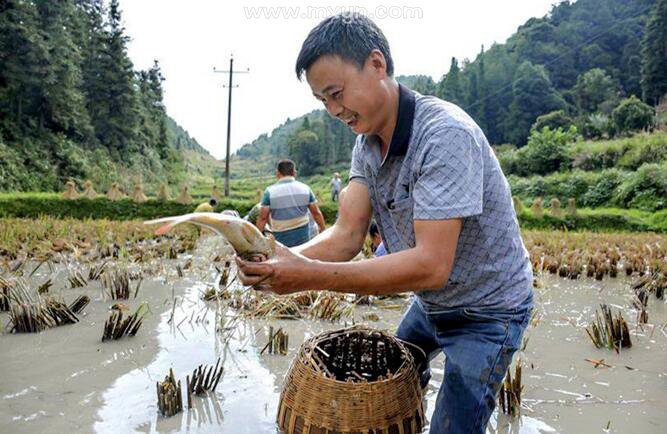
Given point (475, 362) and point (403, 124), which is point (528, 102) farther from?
point (475, 362)

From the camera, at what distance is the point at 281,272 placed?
59.1 inches

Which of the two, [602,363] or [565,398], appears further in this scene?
[602,363]

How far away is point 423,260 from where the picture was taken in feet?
4.82

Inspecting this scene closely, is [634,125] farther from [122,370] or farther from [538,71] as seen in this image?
[122,370]

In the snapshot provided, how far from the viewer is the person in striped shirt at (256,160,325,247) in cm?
540

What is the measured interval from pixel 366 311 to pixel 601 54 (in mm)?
62245

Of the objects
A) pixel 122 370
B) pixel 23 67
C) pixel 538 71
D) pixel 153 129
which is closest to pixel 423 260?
pixel 122 370

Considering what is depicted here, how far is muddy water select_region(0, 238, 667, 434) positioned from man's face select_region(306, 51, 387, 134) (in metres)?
1.86

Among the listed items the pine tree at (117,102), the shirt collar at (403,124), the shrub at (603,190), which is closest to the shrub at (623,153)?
the shrub at (603,190)

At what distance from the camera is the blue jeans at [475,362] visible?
171 cm

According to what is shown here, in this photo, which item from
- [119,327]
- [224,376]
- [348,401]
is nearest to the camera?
[348,401]

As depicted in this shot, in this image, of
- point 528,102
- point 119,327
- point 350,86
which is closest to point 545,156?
point 528,102

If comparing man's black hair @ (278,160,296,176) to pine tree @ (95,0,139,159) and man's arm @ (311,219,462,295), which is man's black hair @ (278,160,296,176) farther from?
pine tree @ (95,0,139,159)

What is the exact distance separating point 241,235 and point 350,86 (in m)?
0.61
